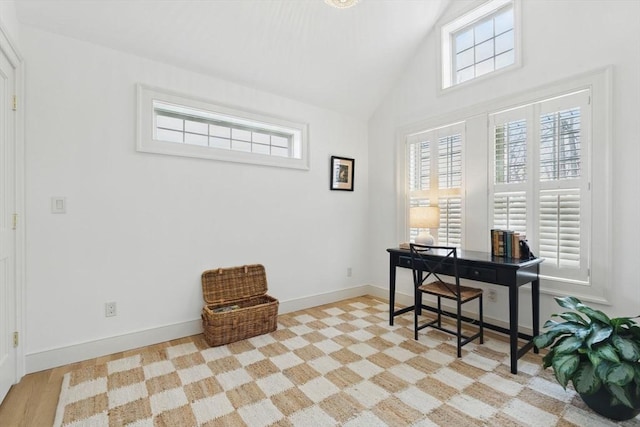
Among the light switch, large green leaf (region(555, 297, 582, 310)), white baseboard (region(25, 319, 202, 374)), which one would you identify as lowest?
white baseboard (region(25, 319, 202, 374))

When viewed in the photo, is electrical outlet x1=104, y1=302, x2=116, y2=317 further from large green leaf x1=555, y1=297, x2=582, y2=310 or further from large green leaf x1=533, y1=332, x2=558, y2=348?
large green leaf x1=555, y1=297, x2=582, y2=310

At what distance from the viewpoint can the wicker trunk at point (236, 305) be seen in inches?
106

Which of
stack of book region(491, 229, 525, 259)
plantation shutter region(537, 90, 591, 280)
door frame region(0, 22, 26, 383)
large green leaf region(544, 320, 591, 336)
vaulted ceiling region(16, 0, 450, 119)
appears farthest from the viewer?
stack of book region(491, 229, 525, 259)

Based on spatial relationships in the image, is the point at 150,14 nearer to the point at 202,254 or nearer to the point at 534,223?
the point at 202,254

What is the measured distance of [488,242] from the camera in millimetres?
3027

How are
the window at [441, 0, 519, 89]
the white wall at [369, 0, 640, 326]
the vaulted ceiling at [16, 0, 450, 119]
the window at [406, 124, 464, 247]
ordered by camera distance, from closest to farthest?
the white wall at [369, 0, 640, 326], the vaulted ceiling at [16, 0, 450, 119], the window at [441, 0, 519, 89], the window at [406, 124, 464, 247]

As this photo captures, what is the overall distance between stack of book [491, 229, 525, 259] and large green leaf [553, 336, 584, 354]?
80 centimetres

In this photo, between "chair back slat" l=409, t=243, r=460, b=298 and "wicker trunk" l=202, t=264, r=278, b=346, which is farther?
"wicker trunk" l=202, t=264, r=278, b=346

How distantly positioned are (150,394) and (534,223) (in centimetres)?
326

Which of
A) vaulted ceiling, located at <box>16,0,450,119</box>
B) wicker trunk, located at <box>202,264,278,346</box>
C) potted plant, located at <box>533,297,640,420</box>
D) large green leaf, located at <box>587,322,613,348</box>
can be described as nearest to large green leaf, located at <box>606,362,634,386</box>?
potted plant, located at <box>533,297,640,420</box>

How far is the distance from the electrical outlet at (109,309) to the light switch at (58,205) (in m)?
0.81

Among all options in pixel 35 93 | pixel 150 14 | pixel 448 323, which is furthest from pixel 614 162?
pixel 35 93

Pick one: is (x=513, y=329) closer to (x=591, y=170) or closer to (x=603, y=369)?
(x=603, y=369)

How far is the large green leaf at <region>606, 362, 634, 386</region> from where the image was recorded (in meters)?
1.58
